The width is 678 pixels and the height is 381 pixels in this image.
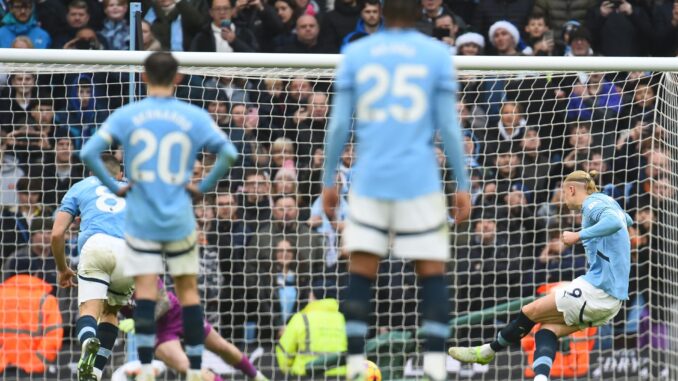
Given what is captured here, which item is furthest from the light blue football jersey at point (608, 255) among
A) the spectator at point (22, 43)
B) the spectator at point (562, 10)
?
the spectator at point (22, 43)

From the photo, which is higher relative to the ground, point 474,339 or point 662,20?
point 662,20

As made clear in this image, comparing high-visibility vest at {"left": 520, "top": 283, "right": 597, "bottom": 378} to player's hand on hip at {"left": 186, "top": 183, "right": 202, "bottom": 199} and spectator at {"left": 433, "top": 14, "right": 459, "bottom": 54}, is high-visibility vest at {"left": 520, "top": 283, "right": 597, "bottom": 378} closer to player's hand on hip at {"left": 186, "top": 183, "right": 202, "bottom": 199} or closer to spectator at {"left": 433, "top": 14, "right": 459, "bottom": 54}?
spectator at {"left": 433, "top": 14, "right": 459, "bottom": 54}

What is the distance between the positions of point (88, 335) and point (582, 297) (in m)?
3.76

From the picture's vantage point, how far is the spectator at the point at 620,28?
1518 cm

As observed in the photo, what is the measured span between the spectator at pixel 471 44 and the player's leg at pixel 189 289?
24.1 ft

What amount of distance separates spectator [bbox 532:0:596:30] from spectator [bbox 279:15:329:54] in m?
2.56

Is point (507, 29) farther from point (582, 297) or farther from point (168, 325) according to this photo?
point (168, 325)

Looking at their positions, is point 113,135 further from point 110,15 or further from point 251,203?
point 110,15

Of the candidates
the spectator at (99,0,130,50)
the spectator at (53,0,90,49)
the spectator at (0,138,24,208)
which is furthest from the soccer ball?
the spectator at (53,0,90,49)

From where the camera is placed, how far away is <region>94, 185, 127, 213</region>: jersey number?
10680mm

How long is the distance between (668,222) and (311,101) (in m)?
3.64

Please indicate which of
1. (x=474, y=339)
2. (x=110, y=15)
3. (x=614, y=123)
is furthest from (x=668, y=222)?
(x=110, y=15)

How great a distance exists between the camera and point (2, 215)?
530 inches

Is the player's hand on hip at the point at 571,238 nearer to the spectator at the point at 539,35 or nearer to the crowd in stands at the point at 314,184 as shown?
the crowd in stands at the point at 314,184
